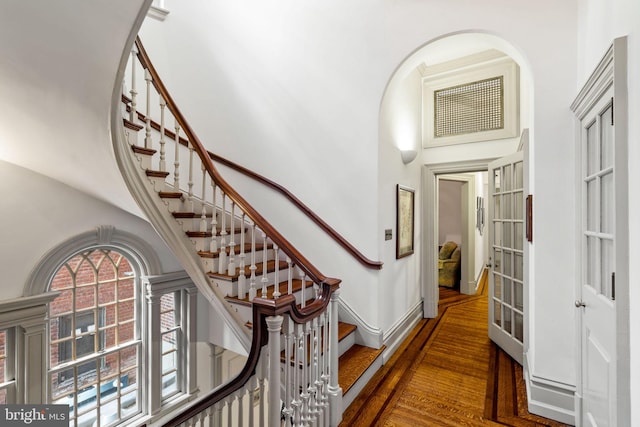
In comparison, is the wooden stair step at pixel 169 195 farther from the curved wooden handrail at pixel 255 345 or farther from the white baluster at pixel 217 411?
the white baluster at pixel 217 411

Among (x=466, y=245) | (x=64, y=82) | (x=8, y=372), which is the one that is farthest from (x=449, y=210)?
A: (x=8, y=372)

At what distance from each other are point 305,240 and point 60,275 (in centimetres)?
242

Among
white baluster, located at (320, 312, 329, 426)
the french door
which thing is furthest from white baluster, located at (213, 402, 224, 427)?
the french door

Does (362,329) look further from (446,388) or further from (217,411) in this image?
(217,411)

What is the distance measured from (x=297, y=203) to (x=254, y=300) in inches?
64.5

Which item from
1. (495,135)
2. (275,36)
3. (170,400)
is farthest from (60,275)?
(495,135)

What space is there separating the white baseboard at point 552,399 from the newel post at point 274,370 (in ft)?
6.03

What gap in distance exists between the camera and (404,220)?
332cm

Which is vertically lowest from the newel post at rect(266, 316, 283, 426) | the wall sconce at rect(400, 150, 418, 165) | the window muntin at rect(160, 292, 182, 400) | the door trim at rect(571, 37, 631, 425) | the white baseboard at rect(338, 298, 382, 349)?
the window muntin at rect(160, 292, 182, 400)

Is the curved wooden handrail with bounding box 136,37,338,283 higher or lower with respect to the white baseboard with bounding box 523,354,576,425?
higher

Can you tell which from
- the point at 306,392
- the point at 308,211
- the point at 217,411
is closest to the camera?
the point at 217,411

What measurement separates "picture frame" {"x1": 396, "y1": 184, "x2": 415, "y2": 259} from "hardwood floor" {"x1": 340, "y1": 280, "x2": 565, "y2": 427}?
100 cm

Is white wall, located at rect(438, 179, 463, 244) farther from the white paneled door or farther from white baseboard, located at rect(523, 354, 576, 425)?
the white paneled door

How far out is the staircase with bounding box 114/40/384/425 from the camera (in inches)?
57.4
